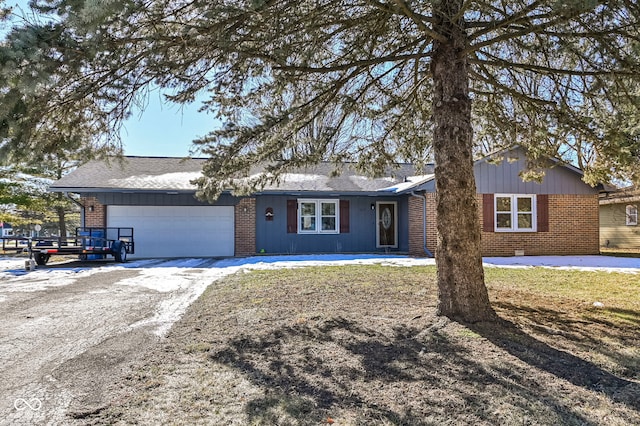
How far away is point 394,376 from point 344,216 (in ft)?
39.8

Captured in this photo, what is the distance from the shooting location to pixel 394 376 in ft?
10.4

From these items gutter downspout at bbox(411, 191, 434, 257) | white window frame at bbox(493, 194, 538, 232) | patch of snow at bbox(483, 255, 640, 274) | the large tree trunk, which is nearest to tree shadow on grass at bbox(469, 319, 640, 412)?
the large tree trunk

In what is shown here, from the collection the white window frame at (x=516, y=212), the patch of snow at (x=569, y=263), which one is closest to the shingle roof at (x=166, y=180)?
the white window frame at (x=516, y=212)

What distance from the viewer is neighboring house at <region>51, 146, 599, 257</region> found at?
528 inches

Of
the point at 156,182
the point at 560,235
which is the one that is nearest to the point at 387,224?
the point at 560,235

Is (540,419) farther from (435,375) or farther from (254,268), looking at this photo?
(254,268)

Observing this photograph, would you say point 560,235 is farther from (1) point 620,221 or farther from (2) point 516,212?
(1) point 620,221

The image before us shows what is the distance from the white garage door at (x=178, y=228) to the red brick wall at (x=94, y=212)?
0.22 m

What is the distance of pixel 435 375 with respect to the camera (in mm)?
3156

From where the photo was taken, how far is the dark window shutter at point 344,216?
15.2 metres

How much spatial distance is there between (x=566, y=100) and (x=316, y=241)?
32.4 ft

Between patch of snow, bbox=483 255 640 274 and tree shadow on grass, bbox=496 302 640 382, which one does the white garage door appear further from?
tree shadow on grass, bbox=496 302 640 382

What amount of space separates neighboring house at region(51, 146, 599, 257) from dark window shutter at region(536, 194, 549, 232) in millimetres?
33

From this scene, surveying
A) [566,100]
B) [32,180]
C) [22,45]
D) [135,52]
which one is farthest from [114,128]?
[32,180]
